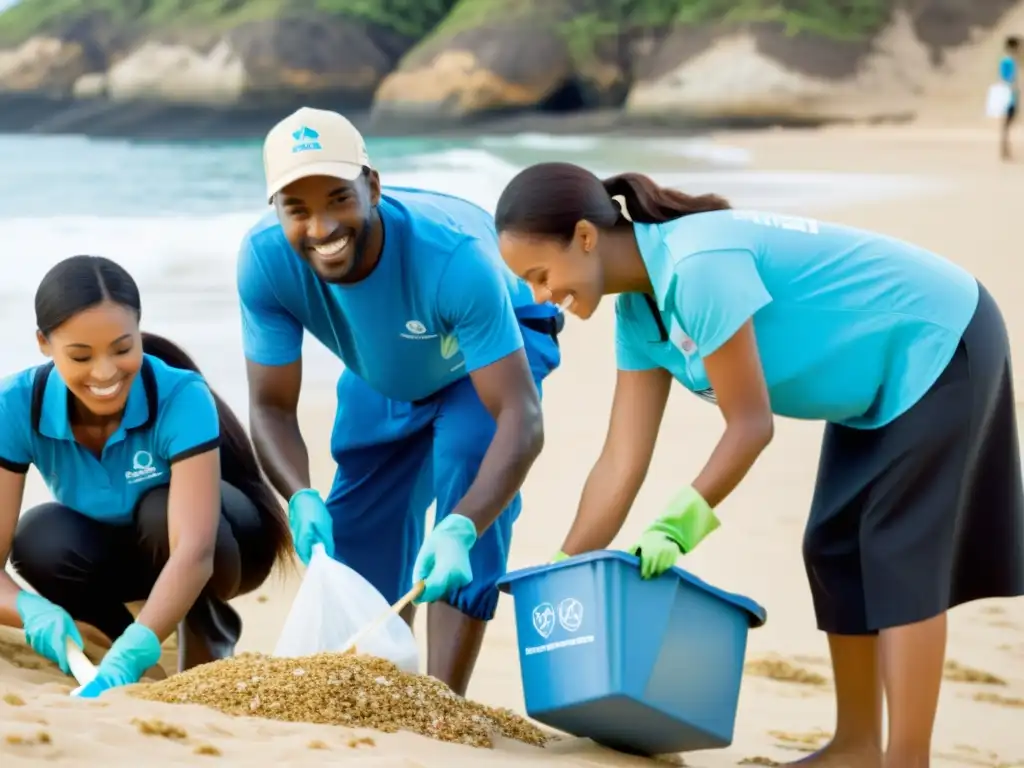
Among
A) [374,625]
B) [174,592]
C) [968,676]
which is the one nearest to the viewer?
[374,625]

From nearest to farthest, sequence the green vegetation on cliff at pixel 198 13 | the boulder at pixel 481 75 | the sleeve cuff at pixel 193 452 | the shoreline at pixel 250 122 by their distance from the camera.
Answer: the sleeve cuff at pixel 193 452 → the shoreline at pixel 250 122 → the boulder at pixel 481 75 → the green vegetation on cliff at pixel 198 13

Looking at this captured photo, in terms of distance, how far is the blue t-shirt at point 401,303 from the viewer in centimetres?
342

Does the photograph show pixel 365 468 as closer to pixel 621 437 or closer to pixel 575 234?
pixel 621 437

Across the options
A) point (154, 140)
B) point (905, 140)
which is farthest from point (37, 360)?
point (154, 140)

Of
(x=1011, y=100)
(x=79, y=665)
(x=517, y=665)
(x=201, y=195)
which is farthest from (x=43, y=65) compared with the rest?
(x=79, y=665)

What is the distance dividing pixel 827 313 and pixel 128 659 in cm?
158

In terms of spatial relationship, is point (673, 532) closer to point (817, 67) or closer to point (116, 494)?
point (116, 494)

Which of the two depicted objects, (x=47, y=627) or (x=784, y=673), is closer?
(x=47, y=627)

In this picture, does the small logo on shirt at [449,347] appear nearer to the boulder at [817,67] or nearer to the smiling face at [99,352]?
the smiling face at [99,352]

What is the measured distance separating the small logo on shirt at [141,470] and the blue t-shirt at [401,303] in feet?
1.12

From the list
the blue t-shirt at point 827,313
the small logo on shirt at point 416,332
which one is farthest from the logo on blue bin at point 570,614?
the small logo on shirt at point 416,332

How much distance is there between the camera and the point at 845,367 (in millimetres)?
2959

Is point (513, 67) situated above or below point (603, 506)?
above

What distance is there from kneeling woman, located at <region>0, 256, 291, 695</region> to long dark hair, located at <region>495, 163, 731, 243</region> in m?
0.97
